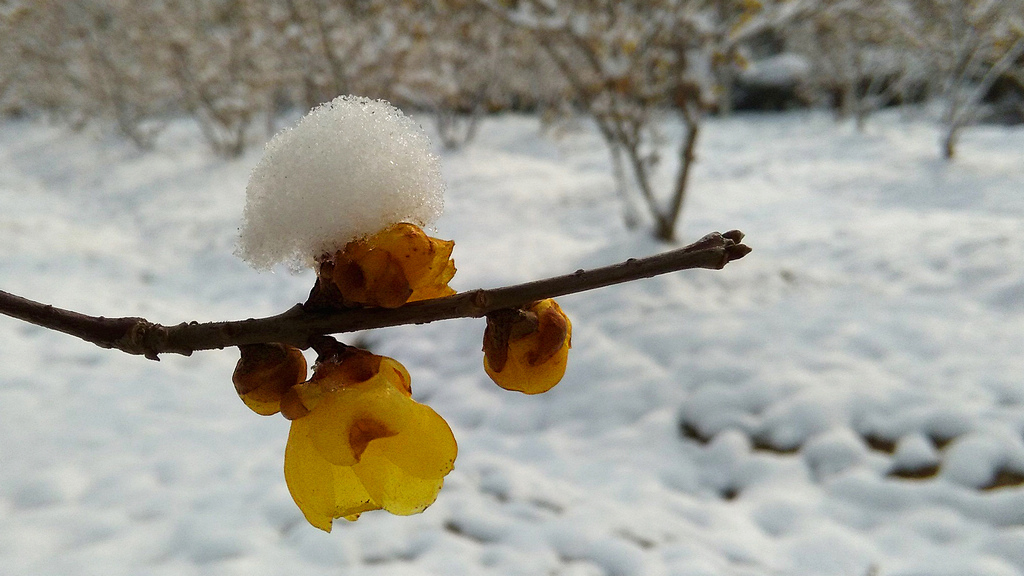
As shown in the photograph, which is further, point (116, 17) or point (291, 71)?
point (116, 17)

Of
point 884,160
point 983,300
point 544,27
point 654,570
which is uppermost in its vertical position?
point 884,160

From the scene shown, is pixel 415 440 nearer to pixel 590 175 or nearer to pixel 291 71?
pixel 590 175

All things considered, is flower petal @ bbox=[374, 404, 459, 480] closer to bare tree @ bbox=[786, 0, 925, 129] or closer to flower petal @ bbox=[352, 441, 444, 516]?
flower petal @ bbox=[352, 441, 444, 516]

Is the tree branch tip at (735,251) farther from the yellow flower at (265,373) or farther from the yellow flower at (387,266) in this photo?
the yellow flower at (265,373)

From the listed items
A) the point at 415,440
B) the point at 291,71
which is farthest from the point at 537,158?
the point at 415,440

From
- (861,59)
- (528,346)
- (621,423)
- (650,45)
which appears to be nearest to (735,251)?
(528,346)

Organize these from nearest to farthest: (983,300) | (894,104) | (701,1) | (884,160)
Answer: (983,300) < (701,1) < (884,160) < (894,104)
